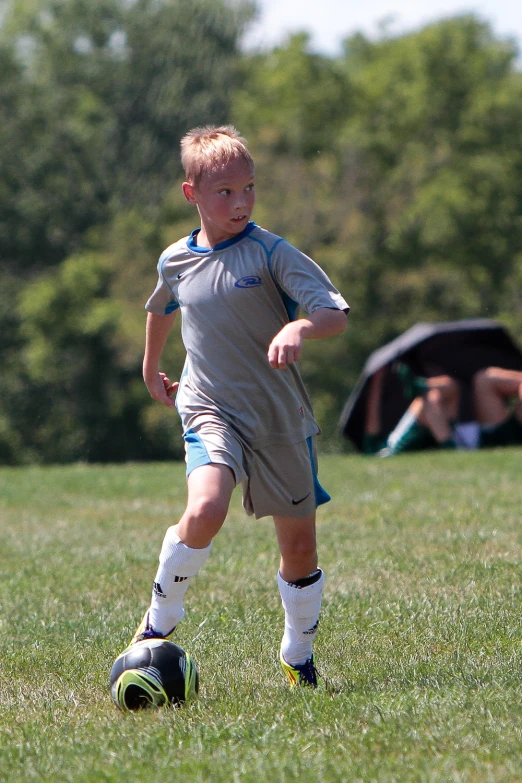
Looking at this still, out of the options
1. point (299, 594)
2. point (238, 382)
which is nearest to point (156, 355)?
point (238, 382)

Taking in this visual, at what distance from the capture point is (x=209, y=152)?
4316 millimetres

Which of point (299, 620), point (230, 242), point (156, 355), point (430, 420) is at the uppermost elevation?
point (230, 242)

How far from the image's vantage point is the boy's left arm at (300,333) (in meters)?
3.83

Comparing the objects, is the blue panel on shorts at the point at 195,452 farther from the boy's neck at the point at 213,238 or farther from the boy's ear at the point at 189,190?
the boy's ear at the point at 189,190

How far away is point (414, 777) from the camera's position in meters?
3.13

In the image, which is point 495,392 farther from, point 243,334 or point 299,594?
point 243,334

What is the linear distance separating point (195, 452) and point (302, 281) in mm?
744

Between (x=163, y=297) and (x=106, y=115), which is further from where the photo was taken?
(x=106, y=115)

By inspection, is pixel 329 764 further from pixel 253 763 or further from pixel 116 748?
pixel 116 748

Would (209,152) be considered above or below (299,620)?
above

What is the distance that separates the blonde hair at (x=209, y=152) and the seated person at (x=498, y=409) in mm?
14087

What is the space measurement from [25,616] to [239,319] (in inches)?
99.0

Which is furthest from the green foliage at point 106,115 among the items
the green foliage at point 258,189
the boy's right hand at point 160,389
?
the boy's right hand at point 160,389

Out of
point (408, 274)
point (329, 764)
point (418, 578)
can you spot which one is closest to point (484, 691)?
point (329, 764)
